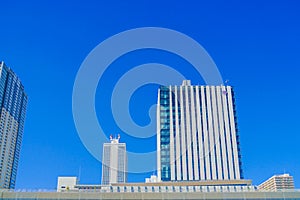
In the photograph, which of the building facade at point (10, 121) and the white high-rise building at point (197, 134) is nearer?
the white high-rise building at point (197, 134)

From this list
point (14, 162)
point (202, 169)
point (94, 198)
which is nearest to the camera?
point (94, 198)

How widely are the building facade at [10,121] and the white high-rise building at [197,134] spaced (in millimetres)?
66631

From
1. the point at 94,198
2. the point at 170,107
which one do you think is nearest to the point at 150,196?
the point at 94,198

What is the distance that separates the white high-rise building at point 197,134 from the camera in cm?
10406

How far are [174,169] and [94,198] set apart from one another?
5715 cm

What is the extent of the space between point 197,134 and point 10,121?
275 ft

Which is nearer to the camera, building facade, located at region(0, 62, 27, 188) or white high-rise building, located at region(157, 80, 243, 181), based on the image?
white high-rise building, located at region(157, 80, 243, 181)

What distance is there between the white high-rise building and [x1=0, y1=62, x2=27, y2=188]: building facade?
66631mm

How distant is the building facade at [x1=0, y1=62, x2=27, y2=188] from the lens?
14000 cm

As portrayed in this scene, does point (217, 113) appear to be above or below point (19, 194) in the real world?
above

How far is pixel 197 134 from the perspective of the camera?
359 feet

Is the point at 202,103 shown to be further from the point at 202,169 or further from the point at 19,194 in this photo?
the point at 19,194

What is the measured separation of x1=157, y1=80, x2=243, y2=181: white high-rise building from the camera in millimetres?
104062

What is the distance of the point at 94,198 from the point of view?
162 feet
